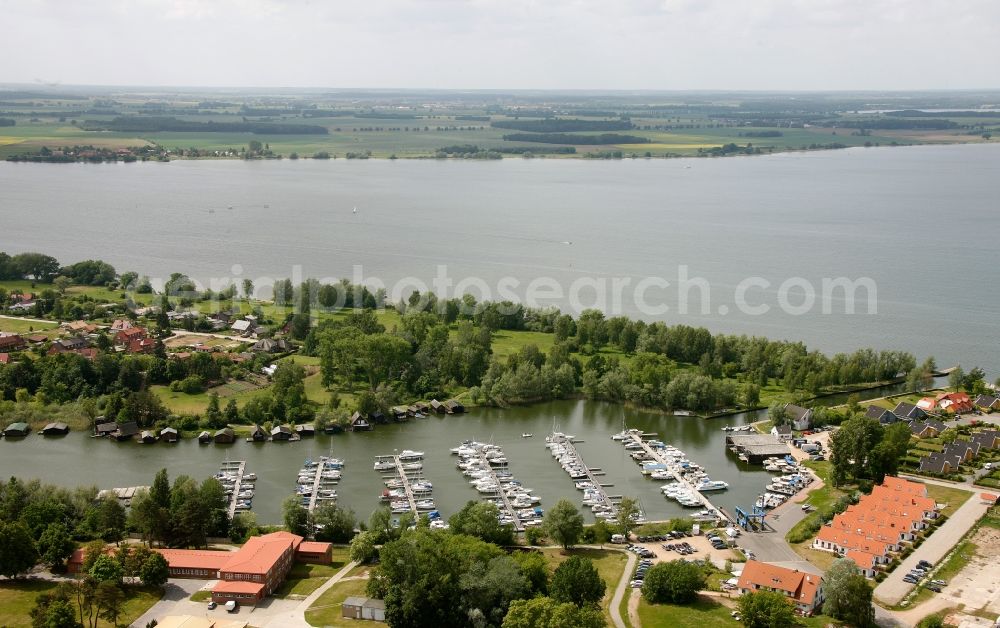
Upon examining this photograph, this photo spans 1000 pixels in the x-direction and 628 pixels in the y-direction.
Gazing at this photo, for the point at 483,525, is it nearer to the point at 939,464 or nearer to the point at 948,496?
the point at 948,496

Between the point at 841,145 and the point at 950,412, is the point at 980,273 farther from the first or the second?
the point at 841,145

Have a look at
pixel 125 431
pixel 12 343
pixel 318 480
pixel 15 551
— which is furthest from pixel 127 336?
pixel 15 551

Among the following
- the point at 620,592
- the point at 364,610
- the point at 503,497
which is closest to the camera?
the point at 364,610

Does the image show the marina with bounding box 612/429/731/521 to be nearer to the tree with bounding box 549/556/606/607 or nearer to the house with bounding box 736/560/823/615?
the house with bounding box 736/560/823/615

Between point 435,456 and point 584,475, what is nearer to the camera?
point 584,475

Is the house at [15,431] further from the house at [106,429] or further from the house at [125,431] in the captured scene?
the house at [125,431]

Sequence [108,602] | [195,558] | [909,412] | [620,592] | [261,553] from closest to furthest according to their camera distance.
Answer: [108,602] < [620,592] < [261,553] < [195,558] < [909,412]

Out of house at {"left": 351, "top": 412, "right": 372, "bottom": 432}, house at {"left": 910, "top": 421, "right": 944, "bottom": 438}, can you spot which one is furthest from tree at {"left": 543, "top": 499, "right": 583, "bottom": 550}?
house at {"left": 910, "top": 421, "right": 944, "bottom": 438}
